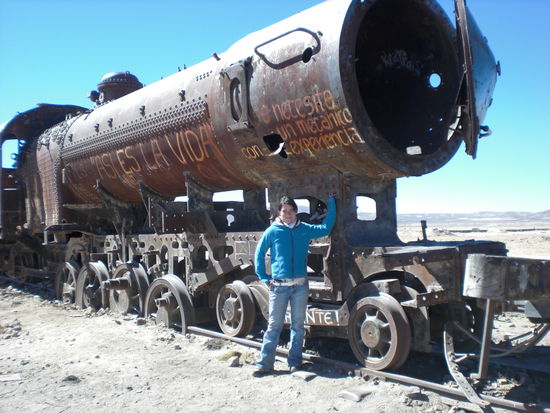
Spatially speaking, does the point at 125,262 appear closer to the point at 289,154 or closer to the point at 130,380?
the point at 130,380

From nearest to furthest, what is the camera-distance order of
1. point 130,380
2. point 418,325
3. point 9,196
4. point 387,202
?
point 418,325, point 130,380, point 387,202, point 9,196

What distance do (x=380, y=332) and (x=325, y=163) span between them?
169cm

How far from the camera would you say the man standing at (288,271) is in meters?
4.84

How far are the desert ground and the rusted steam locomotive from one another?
1.29 feet

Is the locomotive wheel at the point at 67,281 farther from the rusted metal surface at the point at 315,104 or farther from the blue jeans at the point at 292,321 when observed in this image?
the blue jeans at the point at 292,321

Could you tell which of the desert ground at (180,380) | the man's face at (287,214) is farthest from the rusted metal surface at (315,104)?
the desert ground at (180,380)

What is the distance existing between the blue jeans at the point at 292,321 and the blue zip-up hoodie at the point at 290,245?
162mm

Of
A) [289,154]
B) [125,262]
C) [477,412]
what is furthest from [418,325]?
[125,262]

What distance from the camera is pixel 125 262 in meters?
8.16

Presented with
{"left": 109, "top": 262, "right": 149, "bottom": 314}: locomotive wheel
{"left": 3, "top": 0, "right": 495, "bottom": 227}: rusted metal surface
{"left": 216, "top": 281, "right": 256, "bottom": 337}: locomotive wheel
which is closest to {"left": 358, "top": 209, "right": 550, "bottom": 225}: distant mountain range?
{"left": 109, "top": 262, "right": 149, "bottom": 314}: locomotive wheel

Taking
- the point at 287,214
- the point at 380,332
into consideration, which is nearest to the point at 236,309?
the point at 287,214

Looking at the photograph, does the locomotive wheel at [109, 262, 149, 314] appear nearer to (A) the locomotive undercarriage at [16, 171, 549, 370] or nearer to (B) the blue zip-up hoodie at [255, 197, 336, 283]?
(A) the locomotive undercarriage at [16, 171, 549, 370]

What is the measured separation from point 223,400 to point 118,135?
4.90 meters

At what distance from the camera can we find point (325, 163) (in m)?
4.98
